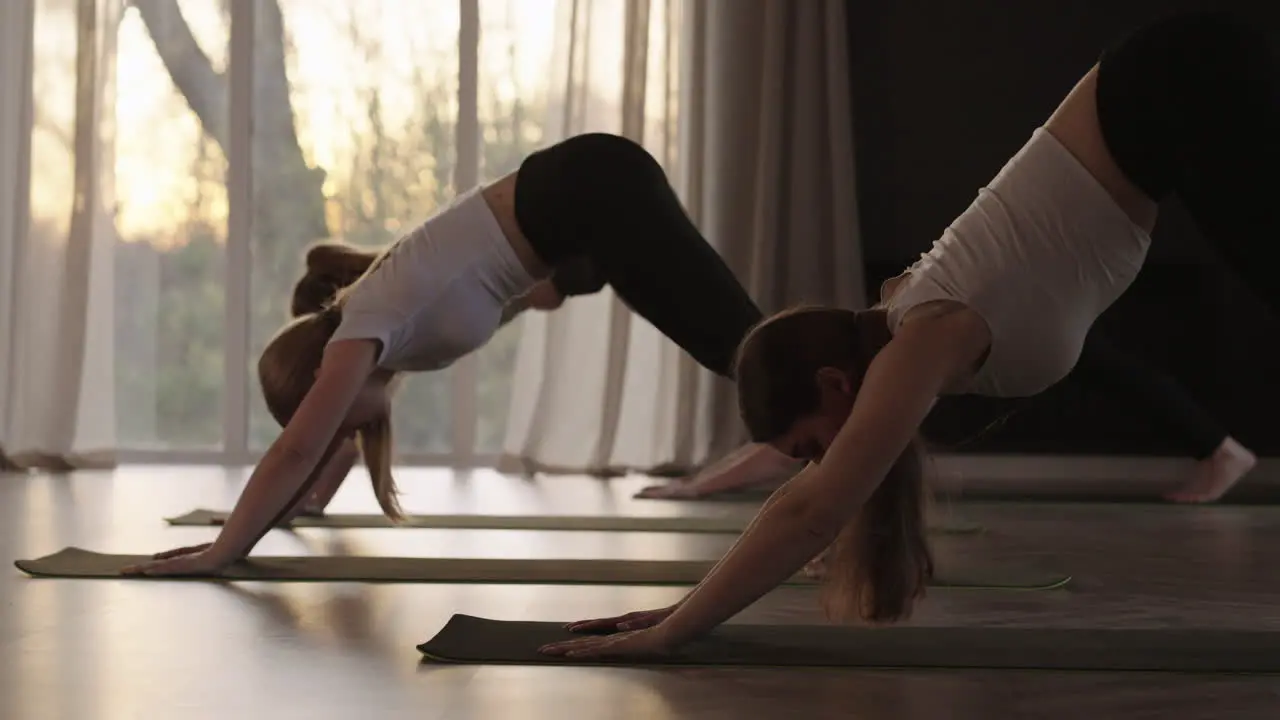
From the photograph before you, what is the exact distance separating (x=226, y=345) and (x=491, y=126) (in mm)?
1239

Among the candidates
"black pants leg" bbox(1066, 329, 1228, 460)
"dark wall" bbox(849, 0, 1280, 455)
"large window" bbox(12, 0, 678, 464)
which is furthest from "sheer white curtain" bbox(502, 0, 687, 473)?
"black pants leg" bbox(1066, 329, 1228, 460)

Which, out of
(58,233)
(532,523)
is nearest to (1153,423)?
(532,523)

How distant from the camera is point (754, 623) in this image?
70.9 inches

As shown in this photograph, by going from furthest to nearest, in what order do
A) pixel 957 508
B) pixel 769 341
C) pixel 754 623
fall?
pixel 957 508 → pixel 754 623 → pixel 769 341

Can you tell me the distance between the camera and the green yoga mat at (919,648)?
5.03ft

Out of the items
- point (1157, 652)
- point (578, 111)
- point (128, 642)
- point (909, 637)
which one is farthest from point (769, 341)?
point (578, 111)

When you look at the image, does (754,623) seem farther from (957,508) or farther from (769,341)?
(957,508)

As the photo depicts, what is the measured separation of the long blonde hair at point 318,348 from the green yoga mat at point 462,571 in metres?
0.19

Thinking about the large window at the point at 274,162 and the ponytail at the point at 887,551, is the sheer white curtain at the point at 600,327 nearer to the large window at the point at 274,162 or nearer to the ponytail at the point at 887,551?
the large window at the point at 274,162

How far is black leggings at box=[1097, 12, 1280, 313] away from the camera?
1.57 metres

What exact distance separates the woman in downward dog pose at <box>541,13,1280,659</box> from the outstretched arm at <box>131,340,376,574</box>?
68 cm

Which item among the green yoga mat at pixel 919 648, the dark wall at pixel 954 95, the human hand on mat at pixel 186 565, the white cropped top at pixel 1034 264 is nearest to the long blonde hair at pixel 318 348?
the human hand on mat at pixel 186 565

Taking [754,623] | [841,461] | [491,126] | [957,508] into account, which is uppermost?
[491,126]

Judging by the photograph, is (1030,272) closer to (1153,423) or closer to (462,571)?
(462,571)
